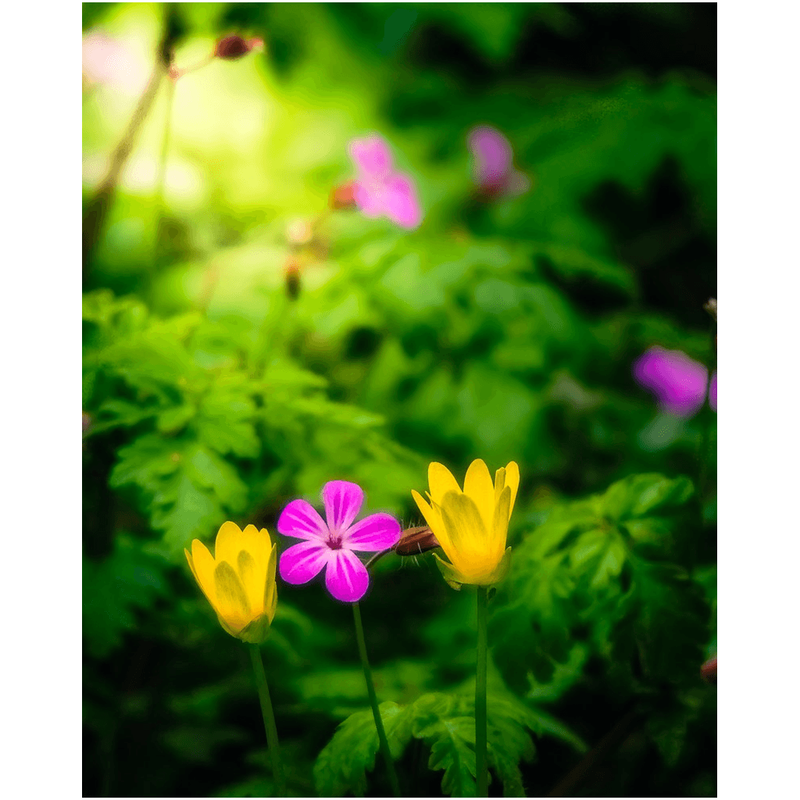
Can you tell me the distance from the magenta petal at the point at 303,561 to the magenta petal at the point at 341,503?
0.9 inches

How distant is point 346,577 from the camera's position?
2.01ft

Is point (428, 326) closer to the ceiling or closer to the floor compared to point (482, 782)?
closer to the ceiling

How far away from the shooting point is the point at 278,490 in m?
1.09

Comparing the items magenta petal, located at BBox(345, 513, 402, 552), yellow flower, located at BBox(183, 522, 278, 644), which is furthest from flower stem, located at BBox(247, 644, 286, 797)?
magenta petal, located at BBox(345, 513, 402, 552)

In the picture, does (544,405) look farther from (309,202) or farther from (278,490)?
(309,202)

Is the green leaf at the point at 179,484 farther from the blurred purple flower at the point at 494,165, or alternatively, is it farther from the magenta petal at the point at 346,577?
the blurred purple flower at the point at 494,165

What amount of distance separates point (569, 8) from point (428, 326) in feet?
3.42

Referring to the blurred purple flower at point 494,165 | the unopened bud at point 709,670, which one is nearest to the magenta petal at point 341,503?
the unopened bud at point 709,670

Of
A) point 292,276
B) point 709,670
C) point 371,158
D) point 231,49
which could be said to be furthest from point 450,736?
point 371,158

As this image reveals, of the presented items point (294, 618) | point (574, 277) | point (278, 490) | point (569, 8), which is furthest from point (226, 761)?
point (569, 8)

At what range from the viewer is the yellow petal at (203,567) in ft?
1.94

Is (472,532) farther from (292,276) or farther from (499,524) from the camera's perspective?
(292,276)

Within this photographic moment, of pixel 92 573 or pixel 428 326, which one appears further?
pixel 428 326

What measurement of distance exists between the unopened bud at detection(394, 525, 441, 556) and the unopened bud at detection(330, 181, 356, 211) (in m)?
0.73
